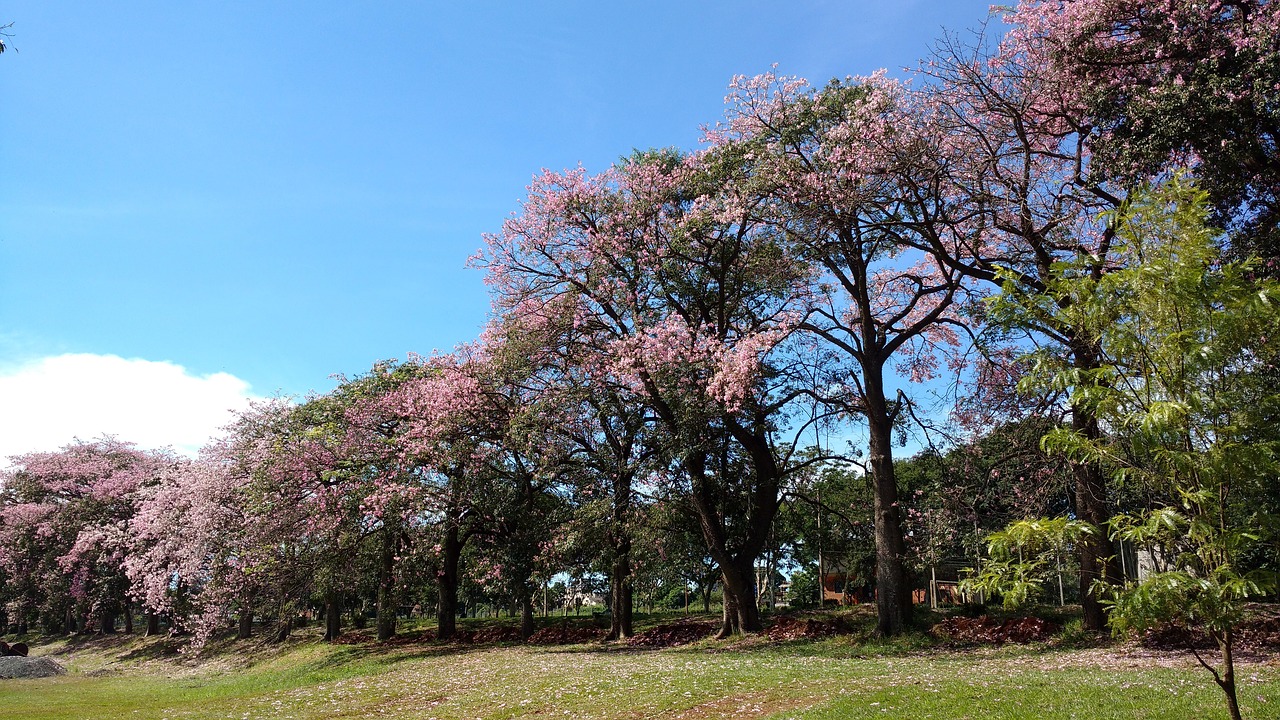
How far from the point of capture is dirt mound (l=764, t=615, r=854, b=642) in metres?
24.3

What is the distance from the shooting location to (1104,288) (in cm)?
841

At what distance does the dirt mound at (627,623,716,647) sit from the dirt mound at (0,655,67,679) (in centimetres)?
2367

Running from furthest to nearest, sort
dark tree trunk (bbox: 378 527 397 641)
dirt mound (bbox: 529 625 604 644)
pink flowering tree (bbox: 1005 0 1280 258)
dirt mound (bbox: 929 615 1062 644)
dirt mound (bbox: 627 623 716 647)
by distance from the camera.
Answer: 1. dark tree trunk (bbox: 378 527 397 641)
2. dirt mound (bbox: 529 625 604 644)
3. dirt mound (bbox: 627 623 716 647)
4. dirt mound (bbox: 929 615 1062 644)
5. pink flowering tree (bbox: 1005 0 1280 258)

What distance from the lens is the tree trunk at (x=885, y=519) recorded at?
22.1 metres

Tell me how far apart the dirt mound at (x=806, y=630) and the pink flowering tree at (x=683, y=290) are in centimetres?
105

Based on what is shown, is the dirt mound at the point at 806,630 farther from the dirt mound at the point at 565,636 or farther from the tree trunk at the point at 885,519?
the dirt mound at the point at 565,636

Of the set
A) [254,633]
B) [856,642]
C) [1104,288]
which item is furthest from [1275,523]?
[254,633]

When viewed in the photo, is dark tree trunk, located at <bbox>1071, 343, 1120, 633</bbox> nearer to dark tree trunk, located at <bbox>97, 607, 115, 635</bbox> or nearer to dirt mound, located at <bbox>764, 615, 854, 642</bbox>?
dirt mound, located at <bbox>764, 615, 854, 642</bbox>

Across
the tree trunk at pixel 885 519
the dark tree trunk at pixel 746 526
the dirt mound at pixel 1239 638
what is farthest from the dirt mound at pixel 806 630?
the dirt mound at pixel 1239 638

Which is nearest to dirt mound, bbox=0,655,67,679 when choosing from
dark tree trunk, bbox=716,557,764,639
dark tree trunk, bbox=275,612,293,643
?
dark tree trunk, bbox=275,612,293,643

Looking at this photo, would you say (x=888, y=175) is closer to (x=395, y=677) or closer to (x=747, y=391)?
(x=747, y=391)

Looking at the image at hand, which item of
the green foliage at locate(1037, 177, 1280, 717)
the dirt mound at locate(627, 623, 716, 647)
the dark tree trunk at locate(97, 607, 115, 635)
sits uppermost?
the green foliage at locate(1037, 177, 1280, 717)

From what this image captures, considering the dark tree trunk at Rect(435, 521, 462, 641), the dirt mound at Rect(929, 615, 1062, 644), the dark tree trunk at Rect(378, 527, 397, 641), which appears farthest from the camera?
the dark tree trunk at Rect(435, 521, 462, 641)

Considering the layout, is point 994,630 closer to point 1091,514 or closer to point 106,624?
point 1091,514
